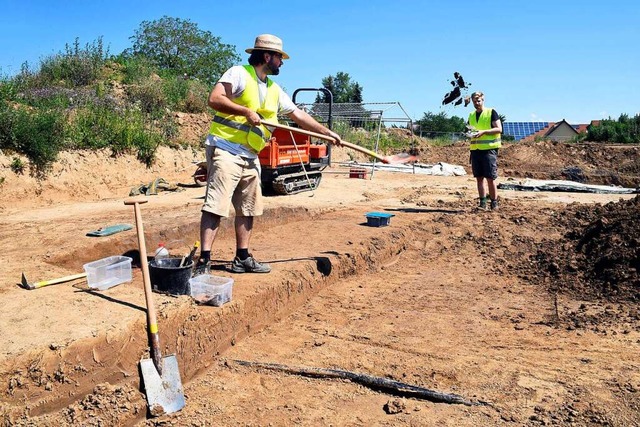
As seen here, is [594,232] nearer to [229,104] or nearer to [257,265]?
[257,265]

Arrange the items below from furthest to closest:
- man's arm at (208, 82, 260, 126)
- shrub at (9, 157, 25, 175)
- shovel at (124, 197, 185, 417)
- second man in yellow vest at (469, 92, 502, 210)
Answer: shrub at (9, 157, 25, 175)
second man in yellow vest at (469, 92, 502, 210)
man's arm at (208, 82, 260, 126)
shovel at (124, 197, 185, 417)

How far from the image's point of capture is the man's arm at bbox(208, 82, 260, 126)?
14.7ft

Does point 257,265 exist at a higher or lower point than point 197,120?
lower

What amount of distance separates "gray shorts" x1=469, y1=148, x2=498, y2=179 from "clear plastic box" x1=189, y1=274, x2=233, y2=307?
606 centimetres

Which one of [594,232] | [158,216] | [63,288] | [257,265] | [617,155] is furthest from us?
[617,155]

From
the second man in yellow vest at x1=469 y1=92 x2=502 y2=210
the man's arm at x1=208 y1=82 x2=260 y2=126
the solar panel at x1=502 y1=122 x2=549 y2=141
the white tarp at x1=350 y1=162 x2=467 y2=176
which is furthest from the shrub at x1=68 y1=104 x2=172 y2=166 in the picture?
the solar panel at x1=502 y1=122 x2=549 y2=141

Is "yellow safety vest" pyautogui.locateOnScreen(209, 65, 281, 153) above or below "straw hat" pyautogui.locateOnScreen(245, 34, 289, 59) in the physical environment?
below

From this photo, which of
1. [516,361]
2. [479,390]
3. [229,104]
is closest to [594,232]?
[516,361]

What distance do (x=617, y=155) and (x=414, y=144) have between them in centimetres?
901

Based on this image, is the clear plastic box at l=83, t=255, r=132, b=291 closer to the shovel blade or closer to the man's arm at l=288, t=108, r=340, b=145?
the shovel blade

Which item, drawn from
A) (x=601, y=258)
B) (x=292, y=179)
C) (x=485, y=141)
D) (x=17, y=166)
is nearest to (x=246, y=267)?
(x=601, y=258)

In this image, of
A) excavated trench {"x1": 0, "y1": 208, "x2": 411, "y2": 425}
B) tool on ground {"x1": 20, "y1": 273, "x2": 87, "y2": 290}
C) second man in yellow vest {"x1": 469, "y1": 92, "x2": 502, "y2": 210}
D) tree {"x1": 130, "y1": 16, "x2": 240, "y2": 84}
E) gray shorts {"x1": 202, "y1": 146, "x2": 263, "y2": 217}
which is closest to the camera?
excavated trench {"x1": 0, "y1": 208, "x2": 411, "y2": 425}

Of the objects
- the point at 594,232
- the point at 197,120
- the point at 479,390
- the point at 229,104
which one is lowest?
the point at 479,390

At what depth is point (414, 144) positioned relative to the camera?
27125mm
